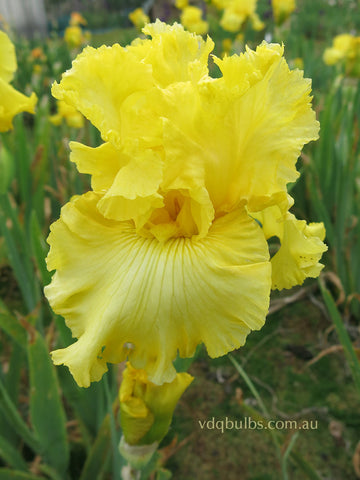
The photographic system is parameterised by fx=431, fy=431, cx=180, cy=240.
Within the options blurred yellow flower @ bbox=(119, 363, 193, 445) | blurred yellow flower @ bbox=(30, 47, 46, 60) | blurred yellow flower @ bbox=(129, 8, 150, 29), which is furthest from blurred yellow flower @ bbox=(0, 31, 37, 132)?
blurred yellow flower @ bbox=(30, 47, 46, 60)

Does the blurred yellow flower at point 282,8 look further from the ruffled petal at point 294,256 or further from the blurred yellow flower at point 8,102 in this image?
the ruffled petal at point 294,256

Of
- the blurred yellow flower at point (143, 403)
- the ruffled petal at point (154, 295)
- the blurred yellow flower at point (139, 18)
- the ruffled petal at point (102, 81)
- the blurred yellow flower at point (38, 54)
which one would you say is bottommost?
the blurred yellow flower at point (38, 54)

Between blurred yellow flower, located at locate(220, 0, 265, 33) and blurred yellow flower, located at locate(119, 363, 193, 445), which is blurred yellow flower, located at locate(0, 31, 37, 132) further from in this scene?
blurred yellow flower, located at locate(220, 0, 265, 33)

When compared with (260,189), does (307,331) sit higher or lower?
lower

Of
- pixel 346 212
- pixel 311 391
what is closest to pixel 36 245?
pixel 311 391

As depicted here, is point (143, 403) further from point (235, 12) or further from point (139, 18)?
point (139, 18)

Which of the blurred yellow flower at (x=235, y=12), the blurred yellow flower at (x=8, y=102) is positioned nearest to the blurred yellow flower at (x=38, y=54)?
the blurred yellow flower at (x=235, y=12)

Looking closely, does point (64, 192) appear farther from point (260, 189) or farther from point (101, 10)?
point (101, 10)
